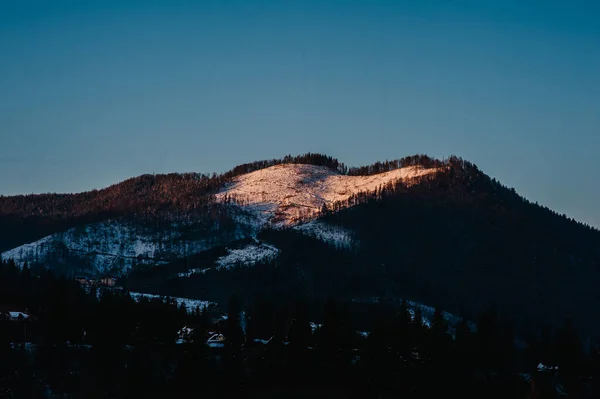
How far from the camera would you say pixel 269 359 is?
454 feet

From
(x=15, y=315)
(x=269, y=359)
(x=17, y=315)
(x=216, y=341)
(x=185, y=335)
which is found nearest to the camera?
(x=269, y=359)

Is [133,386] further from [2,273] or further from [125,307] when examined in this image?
[2,273]

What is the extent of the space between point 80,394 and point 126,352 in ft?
42.9

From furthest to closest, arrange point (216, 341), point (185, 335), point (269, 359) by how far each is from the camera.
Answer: point (216, 341), point (185, 335), point (269, 359)

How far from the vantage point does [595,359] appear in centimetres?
15450

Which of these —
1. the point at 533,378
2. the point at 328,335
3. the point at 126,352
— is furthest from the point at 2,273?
the point at 533,378

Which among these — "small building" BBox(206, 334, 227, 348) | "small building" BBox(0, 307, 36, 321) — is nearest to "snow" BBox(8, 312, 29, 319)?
"small building" BBox(0, 307, 36, 321)

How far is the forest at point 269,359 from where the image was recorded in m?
129

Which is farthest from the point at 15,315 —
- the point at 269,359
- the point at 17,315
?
the point at 269,359

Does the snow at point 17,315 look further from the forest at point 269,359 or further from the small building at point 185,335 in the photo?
the small building at point 185,335

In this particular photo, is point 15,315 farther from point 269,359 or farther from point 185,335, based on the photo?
point 269,359

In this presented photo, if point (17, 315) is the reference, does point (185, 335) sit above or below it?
below

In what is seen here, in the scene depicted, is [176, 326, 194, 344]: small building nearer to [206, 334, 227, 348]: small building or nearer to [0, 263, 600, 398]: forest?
[0, 263, 600, 398]: forest

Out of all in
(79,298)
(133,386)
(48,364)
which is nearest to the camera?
(133,386)
